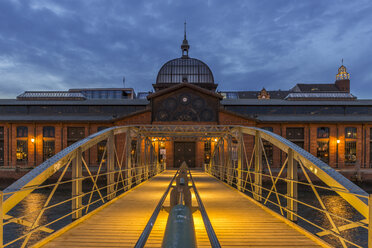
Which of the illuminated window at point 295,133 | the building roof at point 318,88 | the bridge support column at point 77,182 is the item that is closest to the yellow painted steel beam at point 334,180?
the bridge support column at point 77,182

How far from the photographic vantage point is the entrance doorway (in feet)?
149

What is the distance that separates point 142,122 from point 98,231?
35026mm

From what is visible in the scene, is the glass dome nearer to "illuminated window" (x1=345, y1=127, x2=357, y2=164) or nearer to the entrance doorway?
the entrance doorway

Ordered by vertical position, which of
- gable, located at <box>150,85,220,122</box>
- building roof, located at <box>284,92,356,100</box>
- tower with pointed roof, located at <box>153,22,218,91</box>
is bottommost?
gable, located at <box>150,85,220,122</box>

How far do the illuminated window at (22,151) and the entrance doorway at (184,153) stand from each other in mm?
21444

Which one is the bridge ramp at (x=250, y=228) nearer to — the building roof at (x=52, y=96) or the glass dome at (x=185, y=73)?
the glass dome at (x=185, y=73)

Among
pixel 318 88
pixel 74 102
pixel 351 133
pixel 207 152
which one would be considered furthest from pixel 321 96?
pixel 74 102

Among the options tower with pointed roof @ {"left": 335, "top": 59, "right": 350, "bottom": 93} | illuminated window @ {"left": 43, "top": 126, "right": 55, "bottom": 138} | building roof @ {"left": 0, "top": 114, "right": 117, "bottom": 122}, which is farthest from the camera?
tower with pointed roof @ {"left": 335, "top": 59, "right": 350, "bottom": 93}

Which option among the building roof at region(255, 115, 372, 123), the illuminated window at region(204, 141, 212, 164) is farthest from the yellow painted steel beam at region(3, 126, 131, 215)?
the building roof at region(255, 115, 372, 123)

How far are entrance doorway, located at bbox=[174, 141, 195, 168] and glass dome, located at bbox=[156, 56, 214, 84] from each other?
1039 cm

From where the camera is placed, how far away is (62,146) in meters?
44.0

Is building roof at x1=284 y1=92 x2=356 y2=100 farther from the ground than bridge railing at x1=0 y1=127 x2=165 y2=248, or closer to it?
farther from the ground

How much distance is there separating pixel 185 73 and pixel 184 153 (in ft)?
42.8

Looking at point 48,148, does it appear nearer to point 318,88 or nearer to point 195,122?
point 195,122
